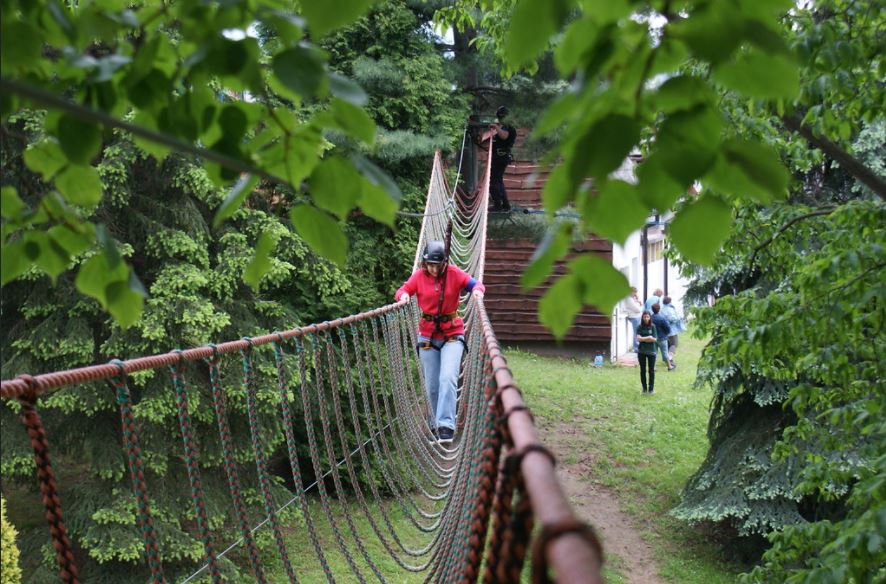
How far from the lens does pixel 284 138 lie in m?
0.94

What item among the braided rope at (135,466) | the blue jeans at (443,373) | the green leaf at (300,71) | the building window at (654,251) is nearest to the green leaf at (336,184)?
the green leaf at (300,71)

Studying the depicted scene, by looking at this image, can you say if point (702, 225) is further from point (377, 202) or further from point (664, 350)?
point (664, 350)

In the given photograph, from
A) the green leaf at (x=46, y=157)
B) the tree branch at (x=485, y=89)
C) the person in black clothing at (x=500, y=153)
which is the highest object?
the tree branch at (x=485, y=89)

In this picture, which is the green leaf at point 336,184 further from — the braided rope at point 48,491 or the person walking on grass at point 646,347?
the person walking on grass at point 646,347

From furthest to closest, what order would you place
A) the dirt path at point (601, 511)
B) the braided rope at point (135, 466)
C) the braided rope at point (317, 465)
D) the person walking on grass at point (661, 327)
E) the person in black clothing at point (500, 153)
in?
the person walking on grass at point (661, 327) → the person in black clothing at point (500, 153) → the dirt path at point (601, 511) → the braided rope at point (317, 465) → the braided rope at point (135, 466)

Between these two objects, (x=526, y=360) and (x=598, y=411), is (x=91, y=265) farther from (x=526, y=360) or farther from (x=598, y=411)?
(x=526, y=360)

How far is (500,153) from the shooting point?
9.84 metres

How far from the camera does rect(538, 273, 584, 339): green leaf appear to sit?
754 millimetres

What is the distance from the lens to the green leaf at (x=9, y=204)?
3.07ft

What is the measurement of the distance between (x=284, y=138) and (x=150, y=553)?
1026mm

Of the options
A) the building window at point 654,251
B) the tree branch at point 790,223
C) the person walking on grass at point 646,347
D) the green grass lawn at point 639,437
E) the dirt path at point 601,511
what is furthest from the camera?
the building window at point 654,251

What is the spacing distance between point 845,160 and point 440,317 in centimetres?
224

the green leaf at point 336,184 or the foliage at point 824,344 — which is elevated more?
the green leaf at point 336,184

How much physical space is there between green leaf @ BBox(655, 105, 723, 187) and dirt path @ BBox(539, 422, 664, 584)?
22.1 feet
